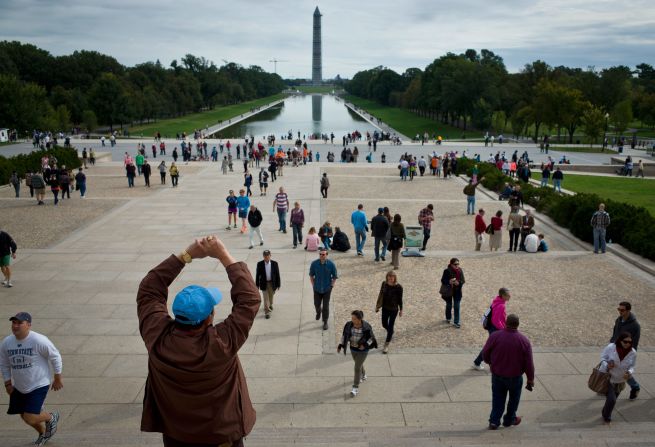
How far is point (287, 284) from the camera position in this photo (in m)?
12.9

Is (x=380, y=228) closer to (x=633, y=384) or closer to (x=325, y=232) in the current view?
(x=325, y=232)

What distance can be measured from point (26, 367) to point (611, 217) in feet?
54.0

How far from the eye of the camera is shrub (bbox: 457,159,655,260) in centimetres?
1550

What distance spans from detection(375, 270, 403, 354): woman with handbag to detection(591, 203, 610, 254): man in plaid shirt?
8918 millimetres

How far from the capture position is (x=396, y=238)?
46.8 feet

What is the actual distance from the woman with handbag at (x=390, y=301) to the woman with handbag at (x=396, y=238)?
5.06 m

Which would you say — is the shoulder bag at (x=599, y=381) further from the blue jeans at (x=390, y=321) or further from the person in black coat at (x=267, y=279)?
the person in black coat at (x=267, y=279)

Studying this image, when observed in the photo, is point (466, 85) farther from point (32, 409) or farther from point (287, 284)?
point (32, 409)

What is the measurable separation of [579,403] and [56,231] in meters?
16.5

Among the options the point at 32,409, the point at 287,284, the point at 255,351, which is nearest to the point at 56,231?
the point at 287,284

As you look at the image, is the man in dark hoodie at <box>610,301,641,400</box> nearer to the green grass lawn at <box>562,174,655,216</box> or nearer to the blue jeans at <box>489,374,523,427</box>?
the blue jeans at <box>489,374,523,427</box>

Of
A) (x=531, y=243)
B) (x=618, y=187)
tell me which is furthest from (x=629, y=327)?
(x=618, y=187)

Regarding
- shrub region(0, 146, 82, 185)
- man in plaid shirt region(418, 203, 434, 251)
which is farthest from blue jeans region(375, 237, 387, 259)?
shrub region(0, 146, 82, 185)

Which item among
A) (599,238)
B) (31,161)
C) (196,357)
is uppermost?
(196,357)
